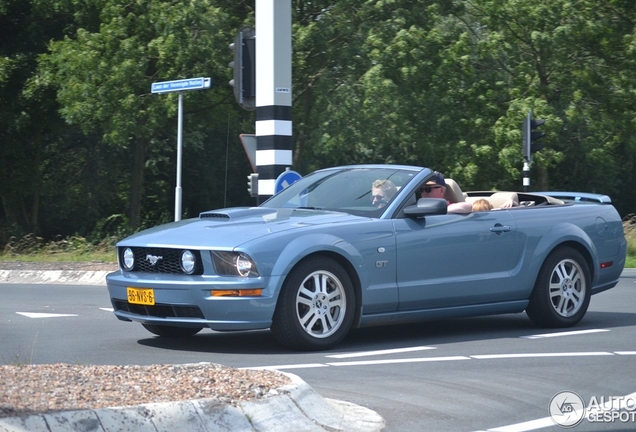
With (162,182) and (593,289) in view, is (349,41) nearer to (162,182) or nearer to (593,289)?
(162,182)

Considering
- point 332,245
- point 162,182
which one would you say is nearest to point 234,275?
point 332,245

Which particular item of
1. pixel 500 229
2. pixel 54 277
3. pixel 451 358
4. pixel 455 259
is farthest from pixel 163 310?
pixel 54 277

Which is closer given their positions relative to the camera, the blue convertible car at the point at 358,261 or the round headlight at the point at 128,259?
the blue convertible car at the point at 358,261

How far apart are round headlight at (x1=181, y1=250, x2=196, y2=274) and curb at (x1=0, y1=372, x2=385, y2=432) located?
100 inches

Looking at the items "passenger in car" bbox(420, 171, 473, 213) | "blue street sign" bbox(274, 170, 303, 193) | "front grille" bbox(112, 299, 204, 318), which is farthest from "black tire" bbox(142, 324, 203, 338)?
"blue street sign" bbox(274, 170, 303, 193)

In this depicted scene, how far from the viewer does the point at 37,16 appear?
3278 cm

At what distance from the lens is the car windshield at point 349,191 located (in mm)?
9203

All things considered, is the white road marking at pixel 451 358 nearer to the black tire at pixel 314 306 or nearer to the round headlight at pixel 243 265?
the black tire at pixel 314 306

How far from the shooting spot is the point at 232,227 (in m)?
8.51

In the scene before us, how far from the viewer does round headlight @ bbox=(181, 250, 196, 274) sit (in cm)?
823

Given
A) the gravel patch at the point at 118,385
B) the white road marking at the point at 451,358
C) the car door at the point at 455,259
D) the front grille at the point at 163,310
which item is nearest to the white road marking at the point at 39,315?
the front grille at the point at 163,310

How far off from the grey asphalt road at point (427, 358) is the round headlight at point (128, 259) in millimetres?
657

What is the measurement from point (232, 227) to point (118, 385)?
3043 mm

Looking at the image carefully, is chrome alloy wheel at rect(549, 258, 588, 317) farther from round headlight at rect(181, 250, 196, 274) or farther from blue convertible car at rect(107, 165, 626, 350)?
round headlight at rect(181, 250, 196, 274)
